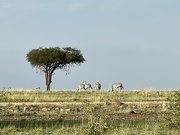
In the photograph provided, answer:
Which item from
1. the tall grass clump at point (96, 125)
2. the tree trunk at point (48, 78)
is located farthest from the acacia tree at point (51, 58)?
the tall grass clump at point (96, 125)

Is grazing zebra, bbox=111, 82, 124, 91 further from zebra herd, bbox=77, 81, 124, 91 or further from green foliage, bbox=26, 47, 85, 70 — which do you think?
green foliage, bbox=26, 47, 85, 70

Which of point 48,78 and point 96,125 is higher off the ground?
point 48,78

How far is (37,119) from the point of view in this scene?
19.6 meters

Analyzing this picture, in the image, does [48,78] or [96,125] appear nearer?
[96,125]

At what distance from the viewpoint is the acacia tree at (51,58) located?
210ft

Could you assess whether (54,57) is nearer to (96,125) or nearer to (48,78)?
(48,78)

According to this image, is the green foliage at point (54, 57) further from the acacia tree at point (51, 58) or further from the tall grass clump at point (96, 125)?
the tall grass clump at point (96, 125)

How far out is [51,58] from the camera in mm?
64062

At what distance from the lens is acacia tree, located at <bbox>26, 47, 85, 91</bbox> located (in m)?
64.0

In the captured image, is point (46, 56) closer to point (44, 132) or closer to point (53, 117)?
point (53, 117)

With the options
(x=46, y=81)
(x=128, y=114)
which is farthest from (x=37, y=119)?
(x=46, y=81)

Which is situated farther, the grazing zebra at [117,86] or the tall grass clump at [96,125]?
the grazing zebra at [117,86]

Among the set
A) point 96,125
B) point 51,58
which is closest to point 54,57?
point 51,58

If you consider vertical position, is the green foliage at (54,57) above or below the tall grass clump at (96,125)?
above
